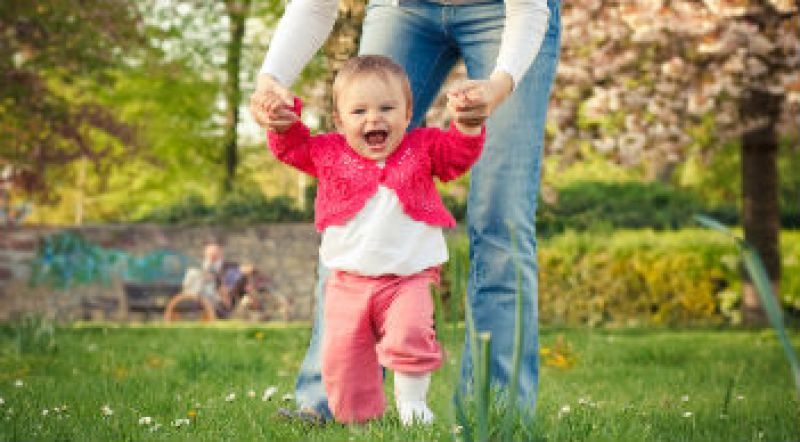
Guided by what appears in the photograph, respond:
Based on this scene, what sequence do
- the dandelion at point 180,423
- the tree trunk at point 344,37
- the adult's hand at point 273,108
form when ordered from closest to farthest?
the adult's hand at point 273,108
the dandelion at point 180,423
the tree trunk at point 344,37

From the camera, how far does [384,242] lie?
8.75ft

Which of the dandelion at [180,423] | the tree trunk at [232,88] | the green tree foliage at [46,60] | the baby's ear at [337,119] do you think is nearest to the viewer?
the baby's ear at [337,119]

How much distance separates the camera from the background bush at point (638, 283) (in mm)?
12234

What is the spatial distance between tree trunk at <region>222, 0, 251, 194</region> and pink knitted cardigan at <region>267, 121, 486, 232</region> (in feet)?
52.0

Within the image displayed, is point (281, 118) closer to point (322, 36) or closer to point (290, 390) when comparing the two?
point (322, 36)

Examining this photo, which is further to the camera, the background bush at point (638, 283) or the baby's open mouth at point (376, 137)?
the background bush at point (638, 283)

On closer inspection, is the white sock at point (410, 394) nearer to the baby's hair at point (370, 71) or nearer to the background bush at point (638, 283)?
the baby's hair at point (370, 71)

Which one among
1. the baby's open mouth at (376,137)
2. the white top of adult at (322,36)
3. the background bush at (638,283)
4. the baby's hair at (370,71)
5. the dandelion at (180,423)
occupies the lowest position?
the background bush at (638,283)

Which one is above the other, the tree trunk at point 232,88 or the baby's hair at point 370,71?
the tree trunk at point 232,88

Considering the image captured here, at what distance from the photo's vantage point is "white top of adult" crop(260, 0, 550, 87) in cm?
270

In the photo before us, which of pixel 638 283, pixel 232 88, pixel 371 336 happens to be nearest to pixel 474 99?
pixel 371 336

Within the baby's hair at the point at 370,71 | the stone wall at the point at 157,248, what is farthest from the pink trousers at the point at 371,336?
the stone wall at the point at 157,248

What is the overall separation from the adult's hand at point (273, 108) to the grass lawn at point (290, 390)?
69 centimetres

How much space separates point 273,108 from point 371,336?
0.65 meters
